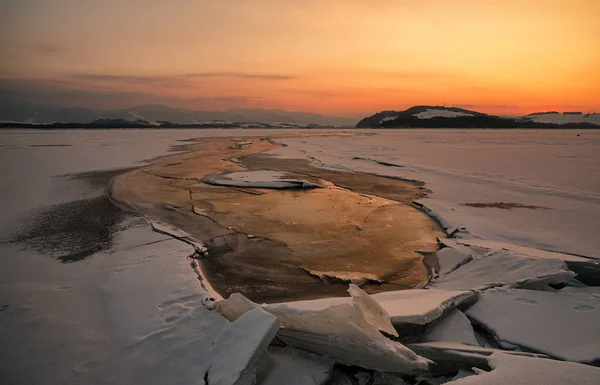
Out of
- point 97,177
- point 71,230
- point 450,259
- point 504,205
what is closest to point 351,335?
point 450,259

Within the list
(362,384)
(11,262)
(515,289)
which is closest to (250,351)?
(362,384)

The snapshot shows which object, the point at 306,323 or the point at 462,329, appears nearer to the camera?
the point at 306,323

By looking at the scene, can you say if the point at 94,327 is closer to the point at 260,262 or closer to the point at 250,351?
the point at 250,351

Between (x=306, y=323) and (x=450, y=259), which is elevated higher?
(x=306, y=323)

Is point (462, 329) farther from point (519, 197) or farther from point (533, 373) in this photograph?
point (519, 197)

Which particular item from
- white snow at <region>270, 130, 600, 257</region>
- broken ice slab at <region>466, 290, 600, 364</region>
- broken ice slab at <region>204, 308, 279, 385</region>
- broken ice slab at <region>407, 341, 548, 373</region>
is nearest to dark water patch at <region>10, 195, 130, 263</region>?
broken ice slab at <region>204, 308, 279, 385</region>

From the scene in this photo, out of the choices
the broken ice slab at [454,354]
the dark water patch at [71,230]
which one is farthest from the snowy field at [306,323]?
the dark water patch at [71,230]

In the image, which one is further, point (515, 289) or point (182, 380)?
point (515, 289)
